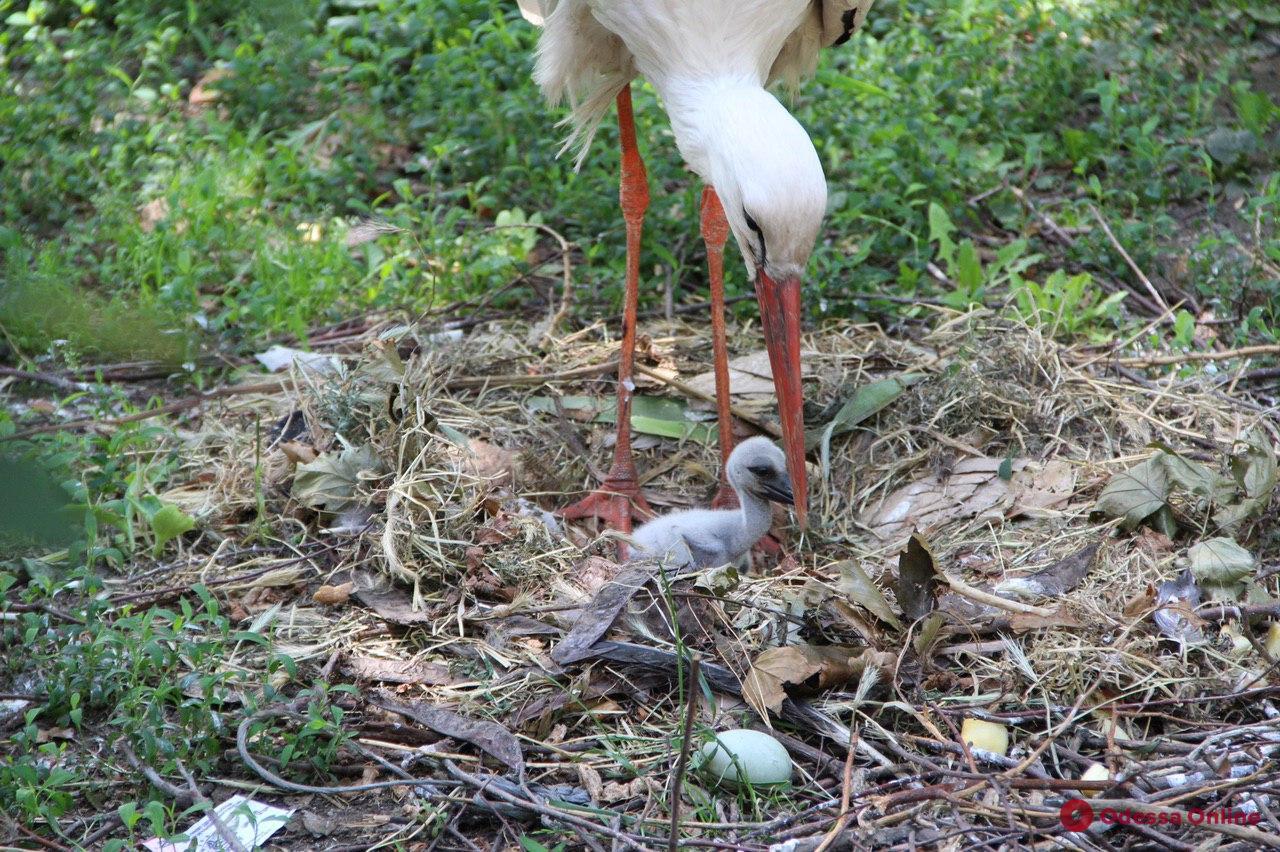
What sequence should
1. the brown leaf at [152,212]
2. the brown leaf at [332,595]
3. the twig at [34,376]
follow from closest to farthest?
1. the brown leaf at [332,595]
2. the twig at [34,376]
3. the brown leaf at [152,212]

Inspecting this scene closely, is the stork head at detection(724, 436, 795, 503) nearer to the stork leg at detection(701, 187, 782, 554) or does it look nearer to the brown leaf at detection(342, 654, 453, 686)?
the stork leg at detection(701, 187, 782, 554)

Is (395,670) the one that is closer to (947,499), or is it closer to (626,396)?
(626,396)

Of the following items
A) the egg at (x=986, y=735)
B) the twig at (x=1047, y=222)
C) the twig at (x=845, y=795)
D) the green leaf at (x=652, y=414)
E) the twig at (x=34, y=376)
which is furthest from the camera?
the twig at (x=1047, y=222)

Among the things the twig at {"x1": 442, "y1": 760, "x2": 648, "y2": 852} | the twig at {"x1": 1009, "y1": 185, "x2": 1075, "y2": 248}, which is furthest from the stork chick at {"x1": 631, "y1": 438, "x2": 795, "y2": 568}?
the twig at {"x1": 1009, "y1": 185, "x2": 1075, "y2": 248}

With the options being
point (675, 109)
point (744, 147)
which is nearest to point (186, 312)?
point (675, 109)

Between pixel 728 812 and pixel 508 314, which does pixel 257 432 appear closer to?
pixel 508 314

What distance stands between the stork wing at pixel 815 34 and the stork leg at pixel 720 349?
521mm

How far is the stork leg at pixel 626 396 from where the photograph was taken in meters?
3.89

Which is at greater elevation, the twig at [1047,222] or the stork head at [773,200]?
the stork head at [773,200]

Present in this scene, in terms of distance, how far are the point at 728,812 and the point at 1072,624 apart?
1.01 meters

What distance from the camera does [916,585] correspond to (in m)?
2.92

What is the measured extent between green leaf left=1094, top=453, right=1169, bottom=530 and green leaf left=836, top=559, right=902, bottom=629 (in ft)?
2.85

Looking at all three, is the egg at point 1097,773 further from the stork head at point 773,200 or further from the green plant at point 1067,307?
the green plant at point 1067,307

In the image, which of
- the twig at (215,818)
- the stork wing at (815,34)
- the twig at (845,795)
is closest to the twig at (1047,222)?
the stork wing at (815,34)
